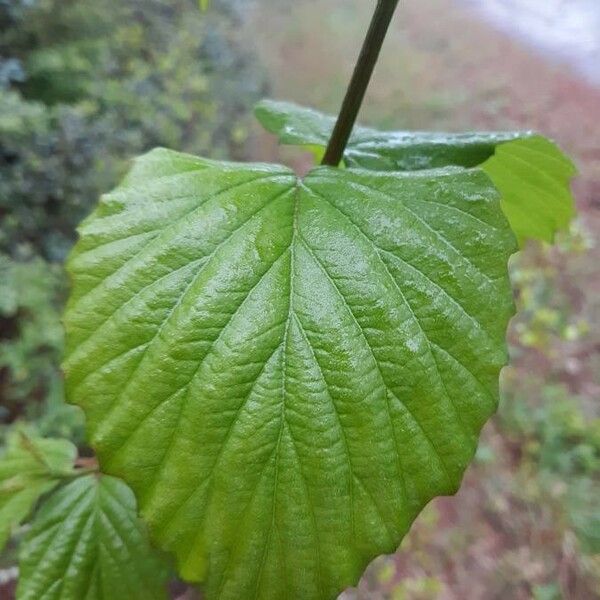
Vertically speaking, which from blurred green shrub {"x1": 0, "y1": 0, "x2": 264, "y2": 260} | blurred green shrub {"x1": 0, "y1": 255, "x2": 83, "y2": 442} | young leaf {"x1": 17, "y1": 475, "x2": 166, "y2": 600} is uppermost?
blurred green shrub {"x1": 0, "y1": 0, "x2": 264, "y2": 260}

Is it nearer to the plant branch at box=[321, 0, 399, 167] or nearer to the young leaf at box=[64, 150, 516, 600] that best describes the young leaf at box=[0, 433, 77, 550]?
the young leaf at box=[64, 150, 516, 600]

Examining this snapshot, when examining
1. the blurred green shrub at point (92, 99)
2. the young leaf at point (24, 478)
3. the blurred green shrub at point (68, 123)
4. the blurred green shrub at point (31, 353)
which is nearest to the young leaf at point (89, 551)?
the young leaf at point (24, 478)

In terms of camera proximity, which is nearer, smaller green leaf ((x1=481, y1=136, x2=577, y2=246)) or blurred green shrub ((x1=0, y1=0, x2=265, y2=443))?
smaller green leaf ((x1=481, y1=136, x2=577, y2=246))

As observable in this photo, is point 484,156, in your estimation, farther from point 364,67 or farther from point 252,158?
point 252,158

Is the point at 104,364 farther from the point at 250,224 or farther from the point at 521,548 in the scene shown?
the point at 521,548

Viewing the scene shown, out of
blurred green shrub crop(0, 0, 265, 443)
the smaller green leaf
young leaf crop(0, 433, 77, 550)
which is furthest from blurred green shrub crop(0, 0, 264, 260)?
the smaller green leaf

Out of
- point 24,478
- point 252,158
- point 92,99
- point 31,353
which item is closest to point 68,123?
point 92,99
